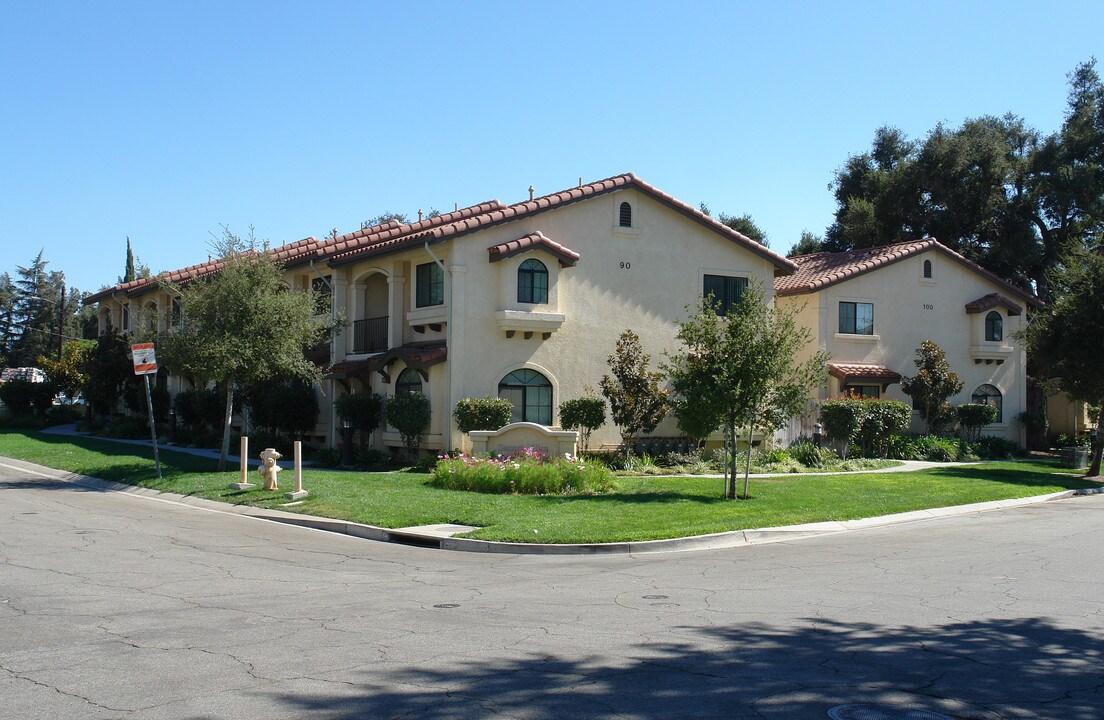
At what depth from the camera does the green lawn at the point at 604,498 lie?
50.3 feet

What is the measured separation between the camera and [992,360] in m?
34.4

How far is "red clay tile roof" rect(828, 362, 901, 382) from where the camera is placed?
3111cm

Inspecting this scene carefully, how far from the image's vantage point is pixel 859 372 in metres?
31.2

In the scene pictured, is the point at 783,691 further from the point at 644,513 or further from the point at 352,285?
the point at 352,285

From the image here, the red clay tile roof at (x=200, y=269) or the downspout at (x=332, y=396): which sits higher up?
the red clay tile roof at (x=200, y=269)

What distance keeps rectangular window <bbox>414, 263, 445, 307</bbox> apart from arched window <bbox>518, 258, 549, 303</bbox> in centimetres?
199

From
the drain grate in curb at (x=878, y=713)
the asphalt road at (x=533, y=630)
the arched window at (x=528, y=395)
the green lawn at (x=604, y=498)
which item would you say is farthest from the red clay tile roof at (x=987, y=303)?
the drain grate in curb at (x=878, y=713)

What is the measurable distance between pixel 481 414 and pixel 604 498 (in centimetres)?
596

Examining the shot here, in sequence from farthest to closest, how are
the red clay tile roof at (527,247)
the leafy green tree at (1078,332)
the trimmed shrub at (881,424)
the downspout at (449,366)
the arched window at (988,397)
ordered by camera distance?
the arched window at (988,397) < the trimmed shrub at (881,424) < the leafy green tree at (1078,332) < the red clay tile roof at (527,247) < the downspout at (449,366)

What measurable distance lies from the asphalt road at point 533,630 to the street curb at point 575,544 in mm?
466

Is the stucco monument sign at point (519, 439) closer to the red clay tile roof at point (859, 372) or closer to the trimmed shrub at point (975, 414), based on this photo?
the red clay tile roof at point (859, 372)

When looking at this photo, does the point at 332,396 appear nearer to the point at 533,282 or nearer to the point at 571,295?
the point at 533,282

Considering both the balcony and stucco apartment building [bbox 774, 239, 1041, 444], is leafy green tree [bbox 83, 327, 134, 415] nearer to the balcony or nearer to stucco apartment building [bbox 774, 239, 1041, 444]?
the balcony

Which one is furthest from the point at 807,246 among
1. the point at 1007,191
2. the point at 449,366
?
the point at 449,366
